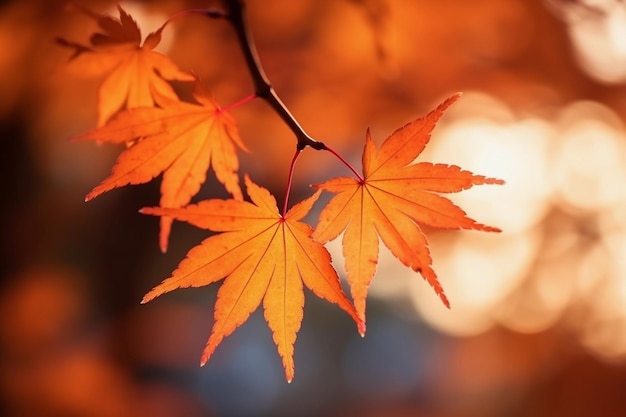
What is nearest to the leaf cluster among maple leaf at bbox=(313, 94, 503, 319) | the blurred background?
maple leaf at bbox=(313, 94, 503, 319)

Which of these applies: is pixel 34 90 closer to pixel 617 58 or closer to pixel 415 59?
pixel 415 59

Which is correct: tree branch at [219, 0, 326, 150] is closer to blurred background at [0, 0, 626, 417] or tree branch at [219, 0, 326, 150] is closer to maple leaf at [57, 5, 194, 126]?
maple leaf at [57, 5, 194, 126]

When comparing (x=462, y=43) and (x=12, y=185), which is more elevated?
(x=462, y=43)

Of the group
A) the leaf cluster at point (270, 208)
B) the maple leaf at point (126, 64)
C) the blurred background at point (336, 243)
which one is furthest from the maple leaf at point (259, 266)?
the blurred background at point (336, 243)

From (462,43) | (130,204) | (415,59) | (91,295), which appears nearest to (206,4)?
(415,59)

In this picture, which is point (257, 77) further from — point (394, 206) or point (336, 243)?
point (336, 243)

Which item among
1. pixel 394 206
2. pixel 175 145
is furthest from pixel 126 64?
pixel 394 206
